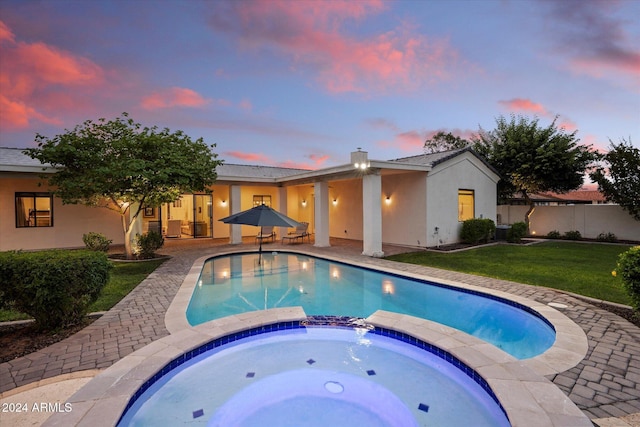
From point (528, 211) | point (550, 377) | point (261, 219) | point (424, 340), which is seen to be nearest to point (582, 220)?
point (528, 211)

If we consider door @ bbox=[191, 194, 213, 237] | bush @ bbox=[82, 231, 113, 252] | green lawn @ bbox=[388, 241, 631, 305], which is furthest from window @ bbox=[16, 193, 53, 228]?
green lawn @ bbox=[388, 241, 631, 305]

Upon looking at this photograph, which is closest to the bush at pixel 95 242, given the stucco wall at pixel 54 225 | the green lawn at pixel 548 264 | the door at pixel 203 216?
the stucco wall at pixel 54 225

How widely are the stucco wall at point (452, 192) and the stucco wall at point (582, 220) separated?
4311 millimetres

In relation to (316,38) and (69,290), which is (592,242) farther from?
Result: (69,290)

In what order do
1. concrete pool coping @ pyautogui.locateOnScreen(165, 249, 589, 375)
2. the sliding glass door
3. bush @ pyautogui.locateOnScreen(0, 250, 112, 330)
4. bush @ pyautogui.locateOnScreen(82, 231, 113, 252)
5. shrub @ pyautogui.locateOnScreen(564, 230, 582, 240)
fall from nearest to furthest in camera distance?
1. concrete pool coping @ pyautogui.locateOnScreen(165, 249, 589, 375)
2. bush @ pyautogui.locateOnScreen(0, 250, 112, 330)
3. bush @ pyautogui.locateOnScreen(82, 231, 113, 252)
4. shrub @ pyautogui.locateOnScreen(564, 230, 582, 240)
5. the sliding glass door

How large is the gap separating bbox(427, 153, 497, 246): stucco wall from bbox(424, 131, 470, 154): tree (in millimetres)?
21671

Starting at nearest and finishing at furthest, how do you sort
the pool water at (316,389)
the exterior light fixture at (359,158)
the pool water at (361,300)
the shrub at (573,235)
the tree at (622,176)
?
1. the pool water at (316,389)
2. the pool water at (361,300)
3. the exterior light fixture at (359,158)
4. the tree at (622,176)
5. the shrub at (573,235)

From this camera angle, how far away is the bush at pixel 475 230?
14945mm

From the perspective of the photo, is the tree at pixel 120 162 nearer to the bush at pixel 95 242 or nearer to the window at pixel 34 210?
the bush at pixel 95 242

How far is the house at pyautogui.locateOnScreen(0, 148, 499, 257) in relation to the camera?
1275 centimetres

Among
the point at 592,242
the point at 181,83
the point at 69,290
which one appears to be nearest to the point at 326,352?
the point at 69,290

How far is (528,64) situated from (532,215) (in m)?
10.5

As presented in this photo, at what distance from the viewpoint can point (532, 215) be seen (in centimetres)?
1950

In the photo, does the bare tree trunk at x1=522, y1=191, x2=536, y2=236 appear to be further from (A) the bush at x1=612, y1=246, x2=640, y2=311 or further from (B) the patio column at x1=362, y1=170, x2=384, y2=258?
(A) the bush at x1=612, y1=246, x2=640, y2=311
